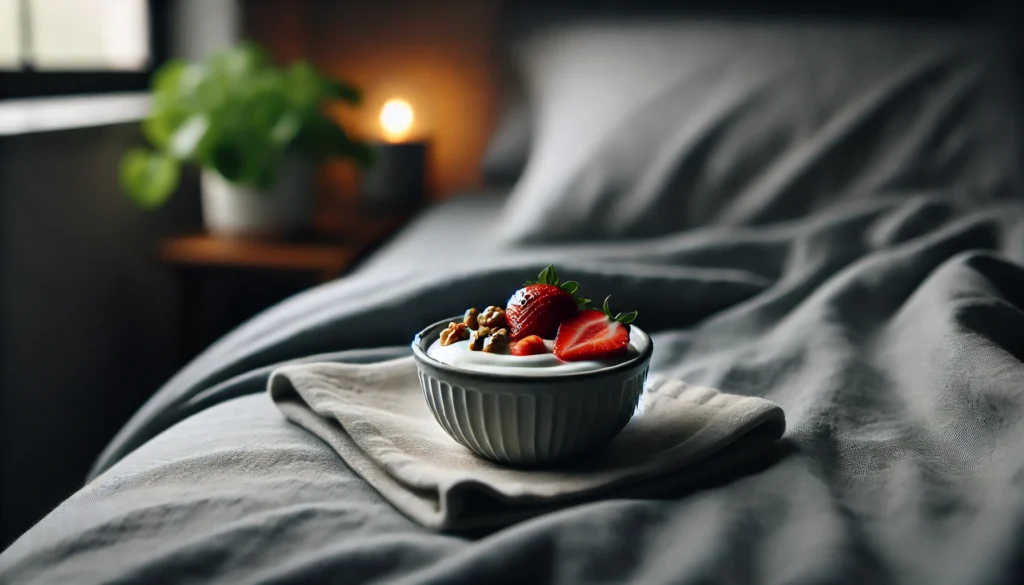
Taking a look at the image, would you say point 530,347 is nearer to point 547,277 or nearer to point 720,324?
point 547,277

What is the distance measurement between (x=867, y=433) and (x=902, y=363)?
0.16 meters

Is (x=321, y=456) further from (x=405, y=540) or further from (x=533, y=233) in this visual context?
(x=533, y=233)

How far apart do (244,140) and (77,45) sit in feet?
1.24

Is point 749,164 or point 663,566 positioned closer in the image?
point 663,566

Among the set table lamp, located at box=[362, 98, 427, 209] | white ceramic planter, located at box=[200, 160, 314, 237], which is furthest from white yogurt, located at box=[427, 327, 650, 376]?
table lamp, located at box=[362, 98, 427, 209]

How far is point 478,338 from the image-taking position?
60 cm

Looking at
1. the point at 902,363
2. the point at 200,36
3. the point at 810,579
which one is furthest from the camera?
the point at 200,36

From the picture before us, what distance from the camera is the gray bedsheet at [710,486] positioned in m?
0.48

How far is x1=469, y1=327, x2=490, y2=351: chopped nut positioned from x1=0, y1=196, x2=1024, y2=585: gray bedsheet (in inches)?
4.2

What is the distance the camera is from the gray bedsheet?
485 mm

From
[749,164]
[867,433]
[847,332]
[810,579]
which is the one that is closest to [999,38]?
[749,164]

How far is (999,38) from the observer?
4.16 ft

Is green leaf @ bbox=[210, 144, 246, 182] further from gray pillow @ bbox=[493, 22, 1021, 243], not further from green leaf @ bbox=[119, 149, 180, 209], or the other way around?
gray pillow @ bbox=[493, 22, 1021, 243]

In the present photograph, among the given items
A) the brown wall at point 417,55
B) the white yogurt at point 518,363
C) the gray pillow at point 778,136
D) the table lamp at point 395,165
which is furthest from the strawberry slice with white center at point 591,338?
the brown wall at point 417,55
